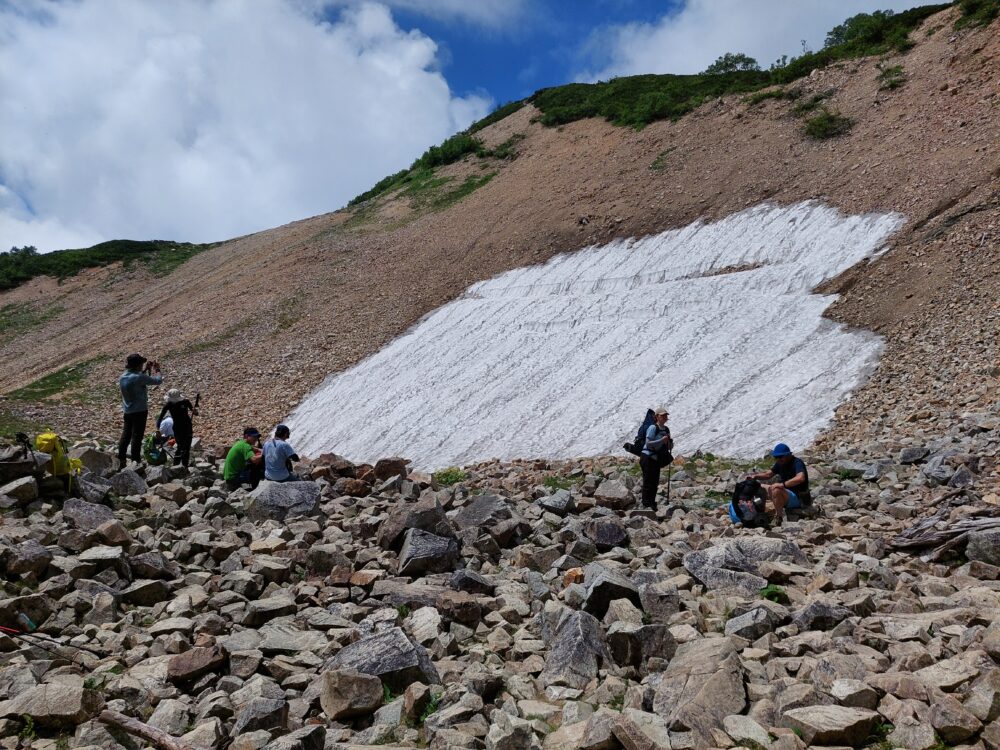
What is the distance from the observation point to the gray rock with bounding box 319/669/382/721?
4934mm

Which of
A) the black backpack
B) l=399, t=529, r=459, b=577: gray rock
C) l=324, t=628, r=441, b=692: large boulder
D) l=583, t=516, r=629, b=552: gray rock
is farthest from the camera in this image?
the black backpack

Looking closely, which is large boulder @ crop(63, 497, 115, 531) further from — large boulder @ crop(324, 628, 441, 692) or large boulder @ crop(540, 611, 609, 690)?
large boulder @ crop(540, 611, 609, 690)

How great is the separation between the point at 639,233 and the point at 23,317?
45153 mm

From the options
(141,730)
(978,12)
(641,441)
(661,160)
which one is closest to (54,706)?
(141,730)

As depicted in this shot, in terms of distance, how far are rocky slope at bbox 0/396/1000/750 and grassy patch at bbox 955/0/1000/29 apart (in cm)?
2328

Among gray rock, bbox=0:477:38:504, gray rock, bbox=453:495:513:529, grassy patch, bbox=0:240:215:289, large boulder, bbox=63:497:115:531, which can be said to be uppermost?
grassy patch, bbox=0:240:215:289

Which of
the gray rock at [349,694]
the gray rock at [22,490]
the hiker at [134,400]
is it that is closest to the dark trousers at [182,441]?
the hiker at [134,400]

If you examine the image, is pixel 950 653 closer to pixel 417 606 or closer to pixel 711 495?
pixel 417 606

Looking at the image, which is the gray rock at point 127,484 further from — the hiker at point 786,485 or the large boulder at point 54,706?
the hiker at point 786,485

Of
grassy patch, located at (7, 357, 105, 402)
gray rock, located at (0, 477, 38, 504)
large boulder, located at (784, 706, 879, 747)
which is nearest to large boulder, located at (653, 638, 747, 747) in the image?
large boulder, located at (784, 706, 879, 747)

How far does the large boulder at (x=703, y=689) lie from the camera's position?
172 inches

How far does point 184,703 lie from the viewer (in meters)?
5.06

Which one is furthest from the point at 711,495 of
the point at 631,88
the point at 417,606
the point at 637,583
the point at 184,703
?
the point at 631,88

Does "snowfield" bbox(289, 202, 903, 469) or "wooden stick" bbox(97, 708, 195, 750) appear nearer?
"wooden stick" bbox(97, 708, 195, 750)
